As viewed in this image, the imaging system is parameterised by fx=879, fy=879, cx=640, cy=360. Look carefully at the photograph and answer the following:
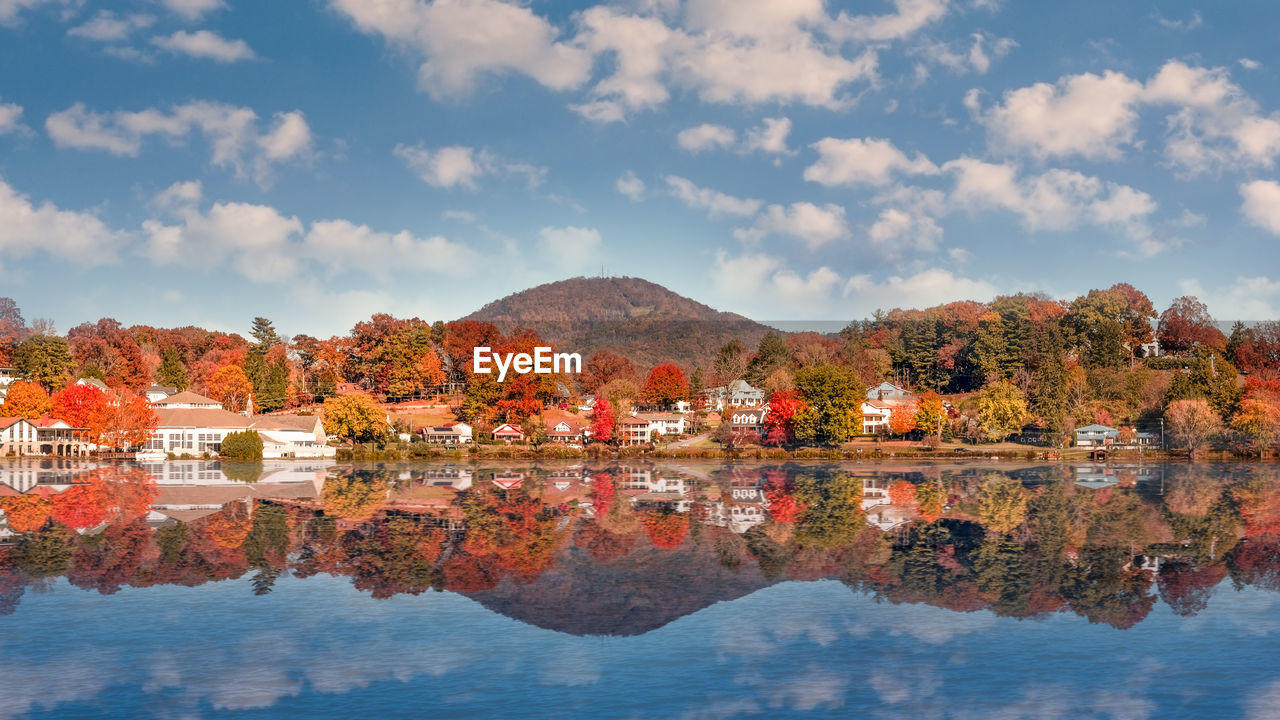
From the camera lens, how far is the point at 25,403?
73.0 meters

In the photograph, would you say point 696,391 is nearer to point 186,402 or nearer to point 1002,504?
point 186,402

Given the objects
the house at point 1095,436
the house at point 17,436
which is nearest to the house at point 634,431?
the house at point 1095,436

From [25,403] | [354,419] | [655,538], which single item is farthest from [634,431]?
[25,403]

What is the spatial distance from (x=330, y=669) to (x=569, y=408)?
7808 centimetres

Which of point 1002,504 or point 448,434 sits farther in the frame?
point 448,434

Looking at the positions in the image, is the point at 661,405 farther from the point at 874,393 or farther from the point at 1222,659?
the point at 1222,659

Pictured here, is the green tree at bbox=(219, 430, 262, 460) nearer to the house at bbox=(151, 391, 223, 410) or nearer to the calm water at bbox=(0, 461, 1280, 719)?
the house at bbox=(151, 391, 223, 410)

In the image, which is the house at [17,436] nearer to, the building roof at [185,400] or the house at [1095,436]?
the building roof at [185,400]

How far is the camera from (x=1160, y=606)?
21.9 metres

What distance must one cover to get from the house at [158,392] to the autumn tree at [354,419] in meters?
23.1

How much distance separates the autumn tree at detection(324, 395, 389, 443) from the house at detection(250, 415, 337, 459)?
971 mm

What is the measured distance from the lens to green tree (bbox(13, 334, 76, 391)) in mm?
84188

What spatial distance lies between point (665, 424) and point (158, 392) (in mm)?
51160

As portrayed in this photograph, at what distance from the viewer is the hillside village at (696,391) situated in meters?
69.3
